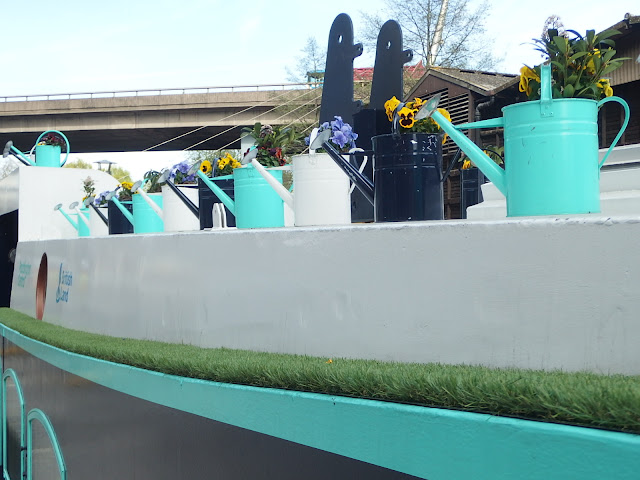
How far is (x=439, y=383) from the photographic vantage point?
1.31 meters

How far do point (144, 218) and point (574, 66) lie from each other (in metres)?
3.10

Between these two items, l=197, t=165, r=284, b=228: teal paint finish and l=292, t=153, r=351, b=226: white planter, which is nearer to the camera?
l=292, t=153, r=351, b=226: white planter

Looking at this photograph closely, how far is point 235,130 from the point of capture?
32.2 metres

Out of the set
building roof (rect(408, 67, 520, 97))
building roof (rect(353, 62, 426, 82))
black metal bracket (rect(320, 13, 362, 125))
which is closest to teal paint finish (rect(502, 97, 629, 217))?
black metal bracket (rect(320, 13, 362, 125))

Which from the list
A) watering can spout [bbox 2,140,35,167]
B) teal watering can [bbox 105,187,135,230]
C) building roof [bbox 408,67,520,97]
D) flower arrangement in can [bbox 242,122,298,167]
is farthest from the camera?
building roof [bbox 408,67,520,97]

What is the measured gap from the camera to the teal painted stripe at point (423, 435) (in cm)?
104

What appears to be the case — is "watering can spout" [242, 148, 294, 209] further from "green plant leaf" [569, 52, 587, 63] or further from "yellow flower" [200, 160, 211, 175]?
"green plant leaf" [569, 52, 587, 63]

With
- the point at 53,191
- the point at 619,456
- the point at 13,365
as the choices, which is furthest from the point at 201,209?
the point at 53,191

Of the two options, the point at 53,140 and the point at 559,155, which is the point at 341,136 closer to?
the point at 559,155

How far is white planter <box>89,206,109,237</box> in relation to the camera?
548cm

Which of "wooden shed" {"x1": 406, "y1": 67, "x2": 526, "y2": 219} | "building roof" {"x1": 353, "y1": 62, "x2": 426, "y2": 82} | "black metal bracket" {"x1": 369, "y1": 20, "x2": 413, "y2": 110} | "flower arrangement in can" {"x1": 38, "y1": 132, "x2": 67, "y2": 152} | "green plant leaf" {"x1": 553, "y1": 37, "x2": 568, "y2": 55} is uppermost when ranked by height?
"building roof" {"x1": 353, "y1": 62, "x2": 426, "y2": 82}

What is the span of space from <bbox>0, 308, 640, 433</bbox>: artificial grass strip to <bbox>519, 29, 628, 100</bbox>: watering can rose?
733mm

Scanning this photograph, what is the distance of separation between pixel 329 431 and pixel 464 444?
39cm

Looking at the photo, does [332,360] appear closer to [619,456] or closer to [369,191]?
[369,191]
